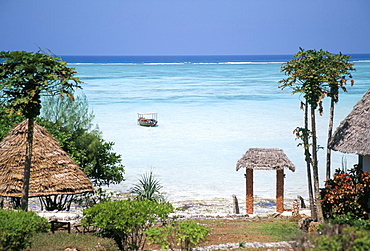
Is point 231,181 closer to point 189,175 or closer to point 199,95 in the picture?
point 189,175

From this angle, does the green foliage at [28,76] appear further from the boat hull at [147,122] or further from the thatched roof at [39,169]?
the boat hull at [147,122]

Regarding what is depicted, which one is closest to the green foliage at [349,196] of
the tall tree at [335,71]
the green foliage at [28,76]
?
the tall tree at [335,71]

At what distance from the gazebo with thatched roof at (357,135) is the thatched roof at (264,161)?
15.4 feet

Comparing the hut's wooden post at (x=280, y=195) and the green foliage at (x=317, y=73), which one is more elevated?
the green foliage at (x=317, y=73)

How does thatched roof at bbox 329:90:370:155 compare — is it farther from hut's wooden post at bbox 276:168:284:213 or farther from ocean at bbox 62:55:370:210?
ocean at bbox 62:55:370:210

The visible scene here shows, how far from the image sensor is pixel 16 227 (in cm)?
1005

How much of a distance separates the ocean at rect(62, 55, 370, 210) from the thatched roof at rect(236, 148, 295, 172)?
11.0 ft

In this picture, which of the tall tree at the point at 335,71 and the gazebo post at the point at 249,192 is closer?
the tall tree at the point at 335,71

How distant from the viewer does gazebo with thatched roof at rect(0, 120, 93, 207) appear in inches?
622

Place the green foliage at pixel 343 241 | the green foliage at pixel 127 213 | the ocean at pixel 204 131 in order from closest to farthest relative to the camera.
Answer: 1. the green foliage at pixel 343 241
2. the green foliage at pixel 127 213
3. the ocean at pixel 204 131

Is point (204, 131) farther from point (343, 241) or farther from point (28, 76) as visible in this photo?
point (343, 241)

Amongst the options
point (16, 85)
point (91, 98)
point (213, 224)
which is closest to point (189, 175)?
point (213, 224)

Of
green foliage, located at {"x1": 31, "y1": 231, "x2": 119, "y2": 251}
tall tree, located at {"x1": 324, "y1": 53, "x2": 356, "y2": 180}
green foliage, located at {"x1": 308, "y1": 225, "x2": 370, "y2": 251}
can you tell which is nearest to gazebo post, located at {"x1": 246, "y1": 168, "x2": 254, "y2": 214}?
tall tree, located at {"x1": 324, "y1": 53, "x2": 356, "y2": 180}

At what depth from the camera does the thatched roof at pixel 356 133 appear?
595 inches
